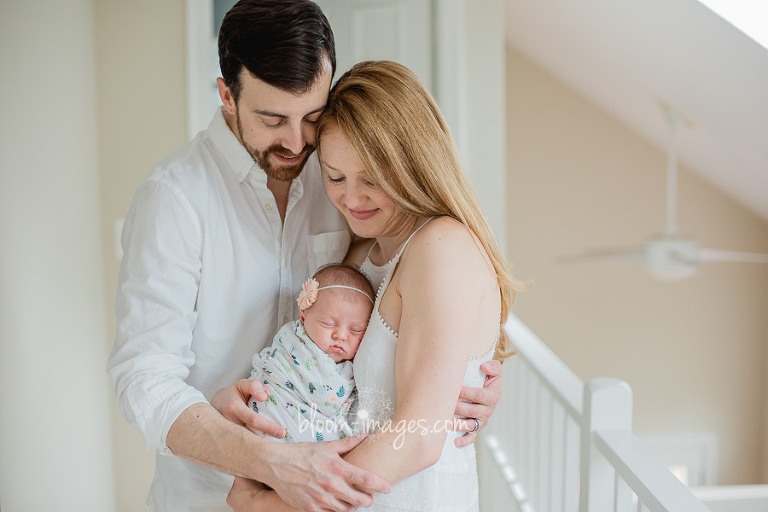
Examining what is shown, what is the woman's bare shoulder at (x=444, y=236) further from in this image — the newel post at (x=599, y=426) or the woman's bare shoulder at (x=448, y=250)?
the newel post at (x=599, y=426)

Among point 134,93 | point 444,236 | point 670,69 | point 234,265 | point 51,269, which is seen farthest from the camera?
point 670,69

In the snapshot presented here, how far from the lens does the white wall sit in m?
1.92

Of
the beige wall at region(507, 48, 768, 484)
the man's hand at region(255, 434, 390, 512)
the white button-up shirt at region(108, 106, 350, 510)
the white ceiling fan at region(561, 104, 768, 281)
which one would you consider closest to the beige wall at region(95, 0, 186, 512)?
the white button-up shirt at region(108, 106, 350, 510)

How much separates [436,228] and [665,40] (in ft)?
7.77

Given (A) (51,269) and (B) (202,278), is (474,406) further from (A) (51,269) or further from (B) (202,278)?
(A) (51,269)

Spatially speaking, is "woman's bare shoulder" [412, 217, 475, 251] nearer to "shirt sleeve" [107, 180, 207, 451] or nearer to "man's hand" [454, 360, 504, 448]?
"man's hand" [454, 360, 504, 448]

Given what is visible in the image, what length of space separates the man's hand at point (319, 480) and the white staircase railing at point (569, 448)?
434mm

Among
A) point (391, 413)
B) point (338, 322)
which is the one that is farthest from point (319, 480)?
point (338, 322)

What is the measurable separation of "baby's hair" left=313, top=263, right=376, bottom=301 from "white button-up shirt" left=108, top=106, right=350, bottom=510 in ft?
0.48

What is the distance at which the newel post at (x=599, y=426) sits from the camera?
4.49 feet

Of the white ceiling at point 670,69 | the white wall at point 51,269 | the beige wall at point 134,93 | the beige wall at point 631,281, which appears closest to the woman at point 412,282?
the white wall at point 51,269

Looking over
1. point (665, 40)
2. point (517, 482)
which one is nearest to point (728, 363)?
point (665, 40)

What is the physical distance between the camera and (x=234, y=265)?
1.49 meters

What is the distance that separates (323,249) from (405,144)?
39cm
